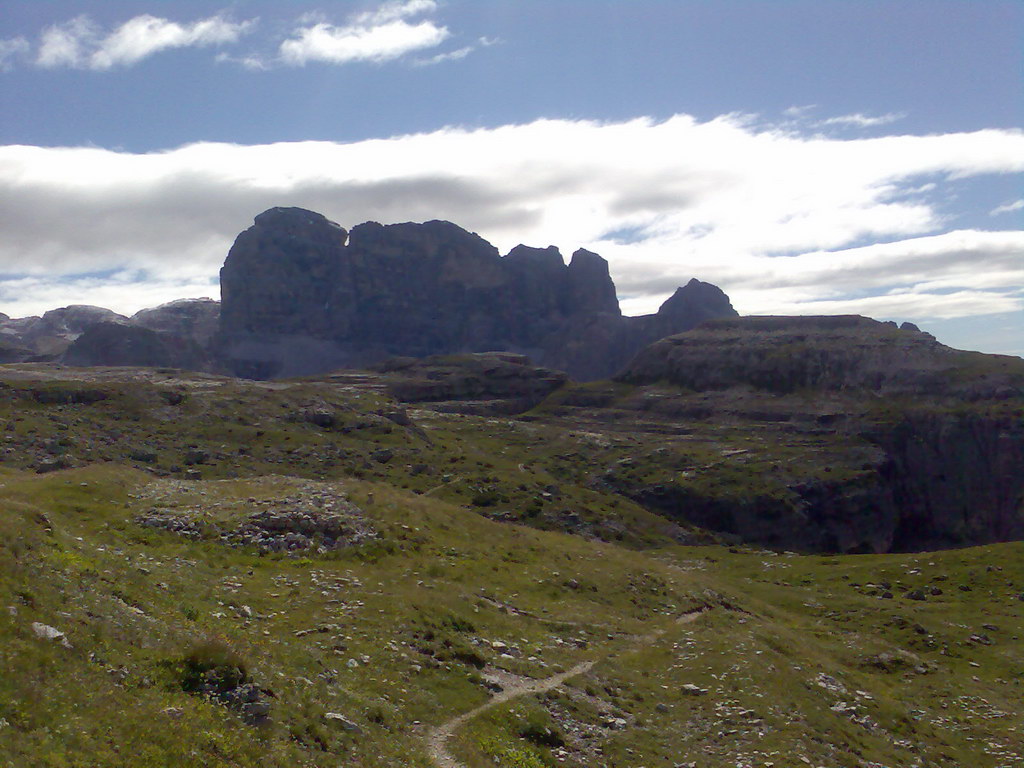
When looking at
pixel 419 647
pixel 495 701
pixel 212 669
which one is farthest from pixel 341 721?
pixel 419 647

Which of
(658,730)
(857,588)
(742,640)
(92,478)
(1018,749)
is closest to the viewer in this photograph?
(658,730)

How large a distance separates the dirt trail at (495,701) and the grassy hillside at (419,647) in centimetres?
19

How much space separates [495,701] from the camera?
29.3 m

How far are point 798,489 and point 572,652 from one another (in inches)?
6134

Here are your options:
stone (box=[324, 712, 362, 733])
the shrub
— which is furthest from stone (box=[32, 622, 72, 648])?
stone (box=[324, 712, 362, 733])

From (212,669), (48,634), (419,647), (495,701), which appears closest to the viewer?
(48,634)

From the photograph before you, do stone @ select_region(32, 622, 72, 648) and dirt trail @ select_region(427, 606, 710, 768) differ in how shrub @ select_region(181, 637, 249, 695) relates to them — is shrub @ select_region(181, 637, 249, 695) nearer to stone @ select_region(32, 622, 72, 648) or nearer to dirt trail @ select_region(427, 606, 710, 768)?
stone @ select_region(32, 622, 72, 648)

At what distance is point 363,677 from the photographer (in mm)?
27344

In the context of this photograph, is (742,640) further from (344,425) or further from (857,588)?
(344,425)

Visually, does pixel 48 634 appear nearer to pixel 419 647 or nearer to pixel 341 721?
pixel 341 721

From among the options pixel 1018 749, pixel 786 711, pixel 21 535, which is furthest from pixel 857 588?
pixel 21 535

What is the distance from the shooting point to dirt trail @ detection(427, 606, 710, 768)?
23644mm

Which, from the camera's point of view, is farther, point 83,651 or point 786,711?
point 786,711

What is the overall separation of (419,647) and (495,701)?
4331mm
